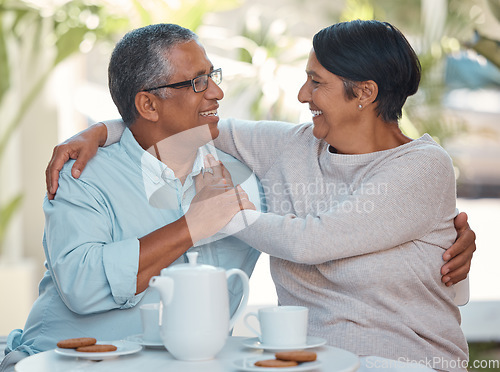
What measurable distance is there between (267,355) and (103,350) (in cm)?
30

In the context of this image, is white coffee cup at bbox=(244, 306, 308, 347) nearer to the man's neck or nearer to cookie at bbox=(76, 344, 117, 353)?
cookie at bbox=(76, 344, 117, 353)

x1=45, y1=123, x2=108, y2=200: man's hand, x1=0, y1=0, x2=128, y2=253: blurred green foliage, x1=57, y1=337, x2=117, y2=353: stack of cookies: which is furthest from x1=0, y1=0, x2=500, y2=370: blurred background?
x1=57, y1=337, x2=117, y2=353: stack of cookies

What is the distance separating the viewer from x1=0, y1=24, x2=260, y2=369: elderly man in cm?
161

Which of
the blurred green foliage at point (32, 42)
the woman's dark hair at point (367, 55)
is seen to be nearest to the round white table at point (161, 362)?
the woman's dark hair at point (367, 55)

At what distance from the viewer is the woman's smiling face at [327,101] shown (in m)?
1.82

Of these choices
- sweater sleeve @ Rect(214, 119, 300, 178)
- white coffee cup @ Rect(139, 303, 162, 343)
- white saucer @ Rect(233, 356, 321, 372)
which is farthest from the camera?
sweater sleeve @ Rect(214, 119, 300, 178)

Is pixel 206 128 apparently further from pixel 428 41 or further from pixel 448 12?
pixel 448 12

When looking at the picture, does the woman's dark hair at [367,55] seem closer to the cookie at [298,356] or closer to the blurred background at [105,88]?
the cookie at [298,356]

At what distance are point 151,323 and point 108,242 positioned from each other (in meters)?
0.43

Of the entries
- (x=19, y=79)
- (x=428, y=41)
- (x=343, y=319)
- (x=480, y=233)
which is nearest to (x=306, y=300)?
(x=343, y=319)

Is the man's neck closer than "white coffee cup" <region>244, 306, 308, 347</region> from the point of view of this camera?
No

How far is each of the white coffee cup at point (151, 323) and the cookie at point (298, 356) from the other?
247mm

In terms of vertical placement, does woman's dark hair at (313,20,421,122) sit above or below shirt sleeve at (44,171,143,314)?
above

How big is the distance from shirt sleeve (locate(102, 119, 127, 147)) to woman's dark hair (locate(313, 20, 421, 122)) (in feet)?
1.95
